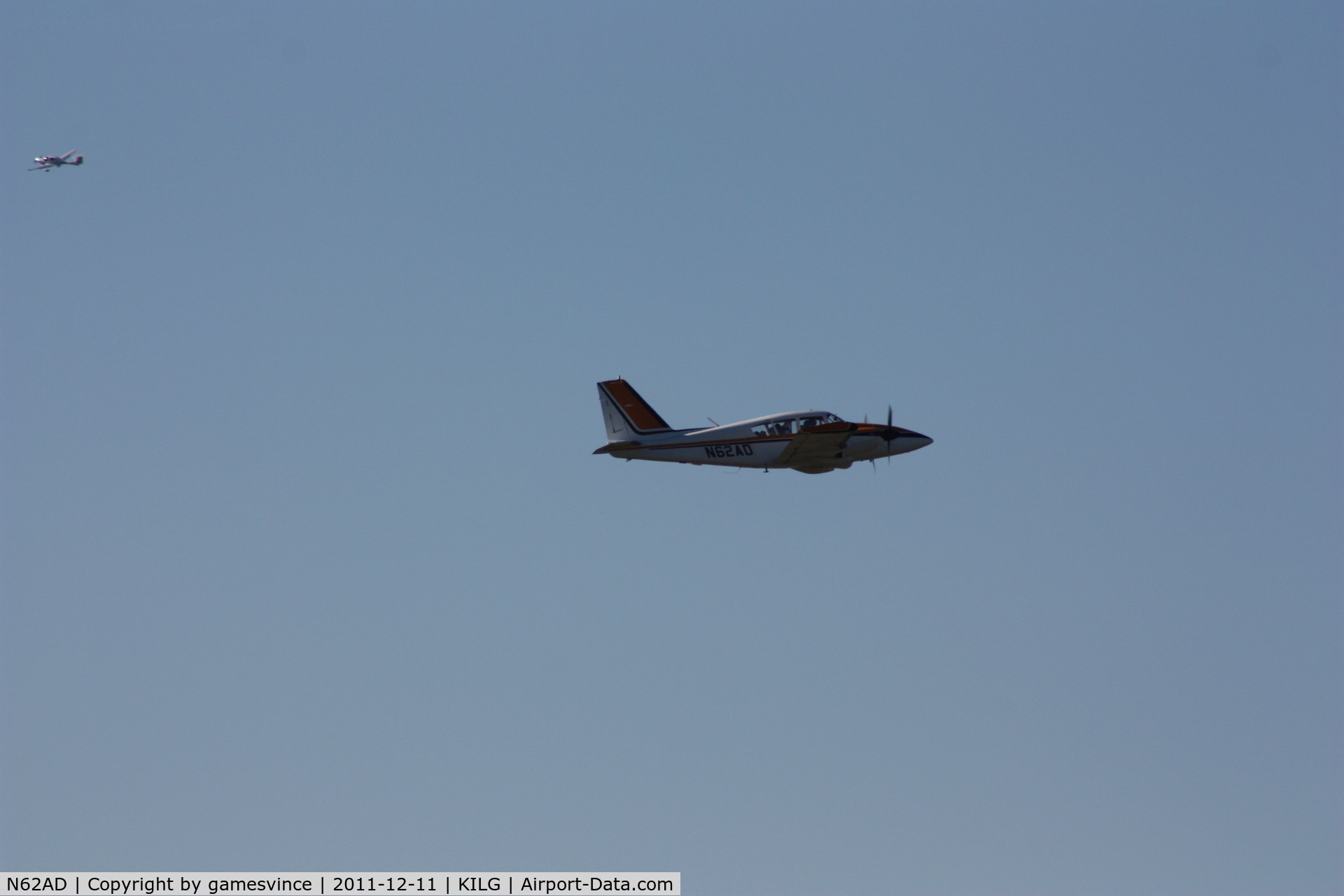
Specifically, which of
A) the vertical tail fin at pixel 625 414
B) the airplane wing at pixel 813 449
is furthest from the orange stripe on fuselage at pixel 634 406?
the airplane wing at pixel 813 449

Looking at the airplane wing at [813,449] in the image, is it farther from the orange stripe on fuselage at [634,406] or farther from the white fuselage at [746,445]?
the orange stripe on fuselage at [634,406]

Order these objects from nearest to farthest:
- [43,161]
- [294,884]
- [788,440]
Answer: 1. [294,884]
2. [788,440]
3. [43,161]

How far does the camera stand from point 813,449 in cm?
7381

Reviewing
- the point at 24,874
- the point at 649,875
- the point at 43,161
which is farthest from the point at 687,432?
the point at 43,161

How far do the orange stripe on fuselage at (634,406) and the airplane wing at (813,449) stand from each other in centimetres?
684

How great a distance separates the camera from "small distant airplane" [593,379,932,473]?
73875mm

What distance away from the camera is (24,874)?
5772 centimetres

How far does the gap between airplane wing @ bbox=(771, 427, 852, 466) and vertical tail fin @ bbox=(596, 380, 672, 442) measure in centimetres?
676

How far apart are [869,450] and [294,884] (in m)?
34.8

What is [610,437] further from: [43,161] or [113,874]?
[43,161]

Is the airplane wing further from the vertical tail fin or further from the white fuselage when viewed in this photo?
Answer: the vertical tail fin

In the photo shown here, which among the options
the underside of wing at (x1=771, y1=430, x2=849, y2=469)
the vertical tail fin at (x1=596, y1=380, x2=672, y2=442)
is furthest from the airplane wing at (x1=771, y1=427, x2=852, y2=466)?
the vertical tail fin at (x1=596, y1=380, x2=672, y2=442)

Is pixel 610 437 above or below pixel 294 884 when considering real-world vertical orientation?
above

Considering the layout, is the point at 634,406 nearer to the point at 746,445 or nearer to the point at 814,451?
the point at 746,445
